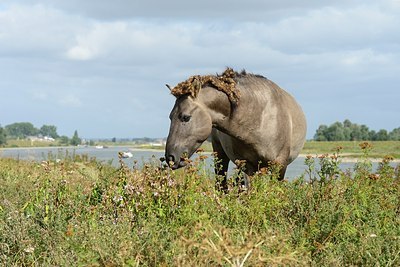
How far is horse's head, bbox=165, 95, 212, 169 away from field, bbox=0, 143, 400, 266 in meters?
0.51

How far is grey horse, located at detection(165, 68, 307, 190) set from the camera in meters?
7.87

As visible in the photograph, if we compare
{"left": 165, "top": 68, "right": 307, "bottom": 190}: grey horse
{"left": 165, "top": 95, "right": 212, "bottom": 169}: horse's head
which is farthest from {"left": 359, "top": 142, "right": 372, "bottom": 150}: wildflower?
{"left": 165, "top": 95, "right": 212, "bottom": 169}: horse's head

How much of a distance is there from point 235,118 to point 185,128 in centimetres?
87

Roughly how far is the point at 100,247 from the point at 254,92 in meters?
4.28

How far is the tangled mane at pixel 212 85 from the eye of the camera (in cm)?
792

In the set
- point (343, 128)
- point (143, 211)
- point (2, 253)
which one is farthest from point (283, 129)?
point (343, 128)

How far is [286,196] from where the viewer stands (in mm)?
6879

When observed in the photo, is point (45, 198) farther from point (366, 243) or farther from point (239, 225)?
point (366, 243)

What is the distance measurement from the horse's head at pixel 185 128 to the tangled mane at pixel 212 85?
0.11m

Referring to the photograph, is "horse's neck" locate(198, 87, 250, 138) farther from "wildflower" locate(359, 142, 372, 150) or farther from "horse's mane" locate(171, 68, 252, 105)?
"wildflower" locate(359, 142, 372, 150)

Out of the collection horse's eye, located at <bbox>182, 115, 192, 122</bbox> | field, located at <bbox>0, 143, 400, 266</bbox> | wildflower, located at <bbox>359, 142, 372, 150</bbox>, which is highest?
horse's eye, located at <bbox>182, 115, 192, 122</bbox>

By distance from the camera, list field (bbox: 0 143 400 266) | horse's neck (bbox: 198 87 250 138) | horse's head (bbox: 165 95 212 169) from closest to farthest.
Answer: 1. field (bbox: 0 143 400 266)
2. horse's head (bbox: 165 95 212 169)
3. horse's neck (bbox: 198 87 250 138)

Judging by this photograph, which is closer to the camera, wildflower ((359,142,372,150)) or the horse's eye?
wildflower ((359,142,372,150))

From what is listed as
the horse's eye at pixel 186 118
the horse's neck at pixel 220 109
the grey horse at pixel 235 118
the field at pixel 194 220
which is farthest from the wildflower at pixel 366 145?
the horse's eye at pixel 186 118
